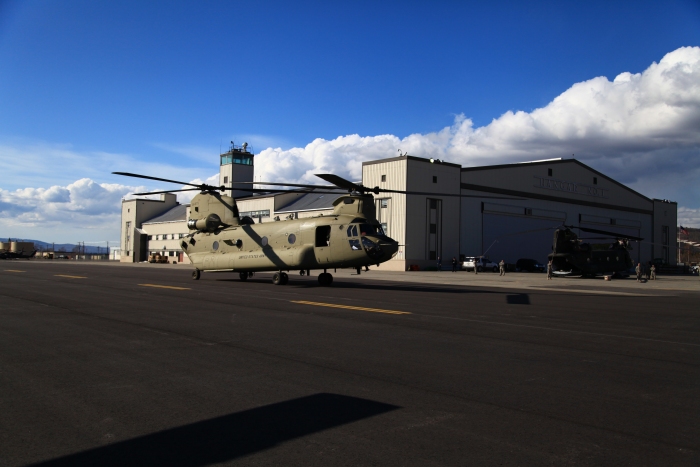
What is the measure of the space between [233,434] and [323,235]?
62.9 feet

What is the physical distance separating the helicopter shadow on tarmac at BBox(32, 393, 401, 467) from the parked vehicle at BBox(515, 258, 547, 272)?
56.5m

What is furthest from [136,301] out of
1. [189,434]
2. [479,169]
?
[479,169]

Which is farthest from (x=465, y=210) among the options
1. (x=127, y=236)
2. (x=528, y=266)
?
(x=127, y=236)

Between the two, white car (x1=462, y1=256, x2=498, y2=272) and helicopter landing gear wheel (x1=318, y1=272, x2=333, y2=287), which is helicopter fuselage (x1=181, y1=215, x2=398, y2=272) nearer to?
helicopter landing gear wheel (x1=318, y1=272, x2=333, y2=287)

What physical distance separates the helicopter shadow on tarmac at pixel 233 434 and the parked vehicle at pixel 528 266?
56543 mm

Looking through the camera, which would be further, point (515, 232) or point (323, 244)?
point (515, 232)

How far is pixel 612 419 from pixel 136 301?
14639 millimetres

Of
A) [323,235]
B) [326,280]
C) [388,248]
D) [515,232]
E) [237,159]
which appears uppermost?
[237,159]

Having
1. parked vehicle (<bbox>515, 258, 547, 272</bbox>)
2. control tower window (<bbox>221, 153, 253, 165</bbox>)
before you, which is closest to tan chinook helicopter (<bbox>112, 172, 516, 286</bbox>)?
parked vehicle (<bbox>515, 258, 547, 272</bbox>)

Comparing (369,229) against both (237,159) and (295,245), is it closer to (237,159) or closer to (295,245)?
(295,245)

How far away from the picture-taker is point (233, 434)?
486 centimetres

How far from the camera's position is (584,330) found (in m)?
11.5

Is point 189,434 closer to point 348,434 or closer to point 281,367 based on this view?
point 348,434

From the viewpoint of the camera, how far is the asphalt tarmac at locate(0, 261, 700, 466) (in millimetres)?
4535
